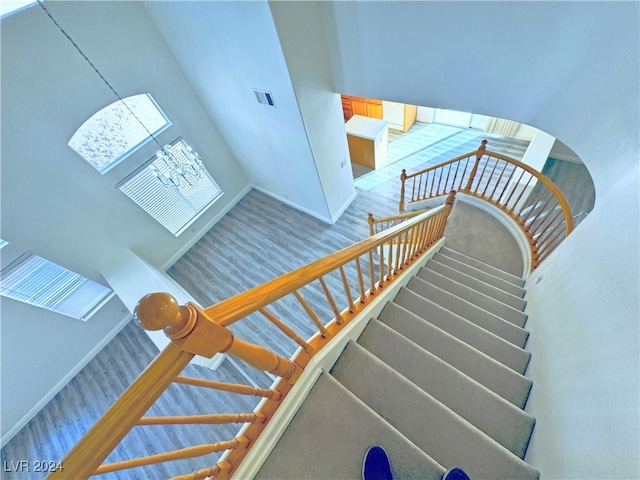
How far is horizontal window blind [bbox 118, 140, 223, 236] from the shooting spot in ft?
12.0

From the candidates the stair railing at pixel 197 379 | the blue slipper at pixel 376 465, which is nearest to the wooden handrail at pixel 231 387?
the stair railing at pixel 197 379

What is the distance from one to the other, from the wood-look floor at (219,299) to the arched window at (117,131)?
6.42 ft

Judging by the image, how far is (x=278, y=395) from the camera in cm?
112

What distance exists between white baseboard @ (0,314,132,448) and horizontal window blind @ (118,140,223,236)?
1.80 meters

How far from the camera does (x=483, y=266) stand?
2.88 m

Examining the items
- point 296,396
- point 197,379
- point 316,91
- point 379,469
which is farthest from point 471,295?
point 316,91

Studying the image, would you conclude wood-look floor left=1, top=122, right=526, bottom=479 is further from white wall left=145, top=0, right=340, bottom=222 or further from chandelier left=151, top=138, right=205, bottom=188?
chandelier left=151, top=138, right=205, bottom=188

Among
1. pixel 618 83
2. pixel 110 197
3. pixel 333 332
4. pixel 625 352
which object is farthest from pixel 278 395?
pixel 110 197

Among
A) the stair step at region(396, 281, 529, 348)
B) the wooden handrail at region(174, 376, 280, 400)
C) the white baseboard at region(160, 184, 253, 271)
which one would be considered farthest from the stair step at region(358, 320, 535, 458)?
the white baseboard at region(160, 184, 253, 271)

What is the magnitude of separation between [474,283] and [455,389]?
53.8 inches

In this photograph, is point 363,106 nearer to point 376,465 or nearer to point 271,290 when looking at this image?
point 271,290

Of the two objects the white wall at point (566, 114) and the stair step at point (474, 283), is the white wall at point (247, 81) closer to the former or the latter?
the white wall at point (566, 114)

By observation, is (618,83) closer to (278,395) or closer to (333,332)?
(333,332)

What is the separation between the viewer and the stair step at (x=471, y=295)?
2.09 m
